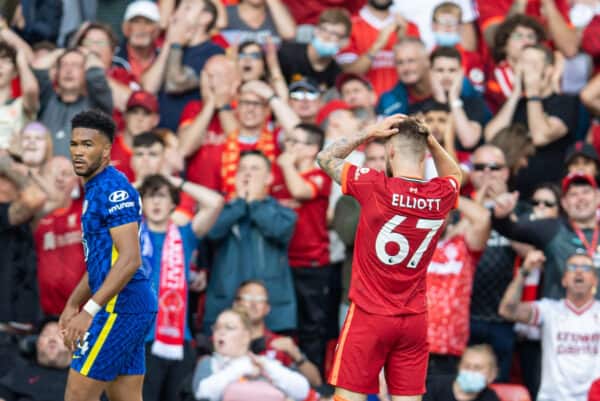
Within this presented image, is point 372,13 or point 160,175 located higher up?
point 372,13

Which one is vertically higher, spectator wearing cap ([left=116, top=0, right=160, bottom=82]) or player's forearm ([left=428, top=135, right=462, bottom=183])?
spectator wearing cap ([left=116, top=0, right=160, bottom=82])

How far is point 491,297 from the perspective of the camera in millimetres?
10797

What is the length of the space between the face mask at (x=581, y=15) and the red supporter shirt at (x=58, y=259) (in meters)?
5.36

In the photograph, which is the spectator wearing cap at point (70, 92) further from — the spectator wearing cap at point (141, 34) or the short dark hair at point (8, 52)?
the spectator wearing cap at point (141, 34)

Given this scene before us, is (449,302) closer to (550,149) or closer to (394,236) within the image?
(550,149)

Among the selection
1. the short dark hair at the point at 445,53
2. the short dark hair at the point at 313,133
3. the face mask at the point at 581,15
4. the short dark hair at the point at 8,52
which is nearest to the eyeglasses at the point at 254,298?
the short dark hair at the point at 313,133

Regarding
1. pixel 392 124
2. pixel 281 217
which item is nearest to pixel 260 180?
pixel 281 217

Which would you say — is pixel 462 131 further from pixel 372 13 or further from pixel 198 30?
pixel 198 30

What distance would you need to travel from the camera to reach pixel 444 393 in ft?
32.0

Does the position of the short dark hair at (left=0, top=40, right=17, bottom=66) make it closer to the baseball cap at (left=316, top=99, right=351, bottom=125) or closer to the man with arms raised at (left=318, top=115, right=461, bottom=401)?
the baseball cap at (left=316, top=99, right=351, bottom=125)

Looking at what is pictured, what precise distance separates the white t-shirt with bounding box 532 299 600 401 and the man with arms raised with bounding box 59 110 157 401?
13.2 feet

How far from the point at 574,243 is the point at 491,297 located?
81cm

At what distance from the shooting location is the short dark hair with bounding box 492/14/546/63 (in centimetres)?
1249

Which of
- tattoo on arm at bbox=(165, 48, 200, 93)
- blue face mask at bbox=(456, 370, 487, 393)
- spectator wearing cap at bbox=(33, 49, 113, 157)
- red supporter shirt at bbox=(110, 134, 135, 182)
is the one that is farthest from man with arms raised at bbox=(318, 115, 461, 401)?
tattoo on arm at bbox=(165, 48, 200, 93)
